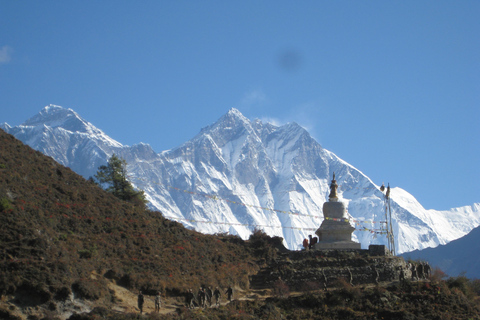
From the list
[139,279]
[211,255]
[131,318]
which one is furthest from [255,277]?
[131,318]

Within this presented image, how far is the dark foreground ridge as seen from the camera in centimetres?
2744

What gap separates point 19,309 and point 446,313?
71.7 ft

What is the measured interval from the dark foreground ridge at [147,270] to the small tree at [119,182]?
23.3 feet

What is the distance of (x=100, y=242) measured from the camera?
116 ft

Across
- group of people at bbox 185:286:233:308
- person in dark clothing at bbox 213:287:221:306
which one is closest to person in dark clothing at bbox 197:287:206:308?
group of people at bbox 185:286:233:308

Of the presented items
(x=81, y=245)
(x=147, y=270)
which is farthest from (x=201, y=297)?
(x=81, y=245)

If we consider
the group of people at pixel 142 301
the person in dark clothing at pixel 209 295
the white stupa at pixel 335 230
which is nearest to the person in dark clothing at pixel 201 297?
the person in dark clothing at pixel 209 295

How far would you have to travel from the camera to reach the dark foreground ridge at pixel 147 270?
27.4 m

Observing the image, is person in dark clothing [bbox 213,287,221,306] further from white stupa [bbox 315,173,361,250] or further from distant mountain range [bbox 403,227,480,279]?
distant mountain range [bbox 403,227,480,279]

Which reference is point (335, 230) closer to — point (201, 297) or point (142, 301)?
point (201, 297)

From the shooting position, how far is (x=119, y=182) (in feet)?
178

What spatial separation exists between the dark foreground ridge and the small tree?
7.11 meters

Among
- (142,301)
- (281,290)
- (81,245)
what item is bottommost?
(142,301)

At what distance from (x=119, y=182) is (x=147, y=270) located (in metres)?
21.0
